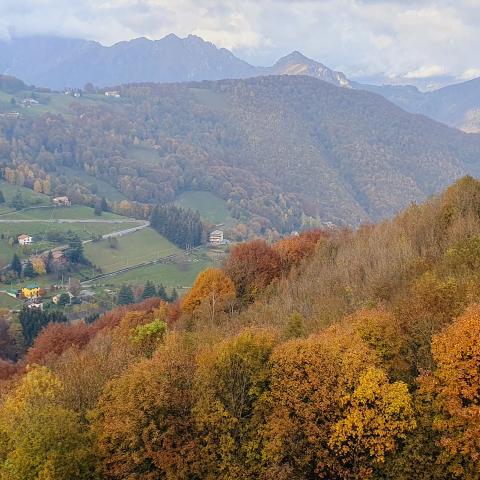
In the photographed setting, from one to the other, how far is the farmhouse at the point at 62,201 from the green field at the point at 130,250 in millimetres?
29899

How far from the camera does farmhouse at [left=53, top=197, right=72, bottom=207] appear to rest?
18112cm

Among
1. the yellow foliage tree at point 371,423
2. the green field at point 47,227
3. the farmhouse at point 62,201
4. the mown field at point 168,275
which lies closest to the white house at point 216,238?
the mown field at point 168,275

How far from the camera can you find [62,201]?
18400 centimetres

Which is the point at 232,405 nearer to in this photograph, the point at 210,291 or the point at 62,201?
the point at 210,291

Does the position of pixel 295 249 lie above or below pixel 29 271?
above

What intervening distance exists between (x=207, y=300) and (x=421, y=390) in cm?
3468

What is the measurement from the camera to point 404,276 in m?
42.4

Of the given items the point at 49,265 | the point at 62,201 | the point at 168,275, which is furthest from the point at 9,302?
the point at 62,201

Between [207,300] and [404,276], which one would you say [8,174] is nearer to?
[207,300]

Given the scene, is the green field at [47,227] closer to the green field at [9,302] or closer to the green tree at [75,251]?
the green tree at [75,251]

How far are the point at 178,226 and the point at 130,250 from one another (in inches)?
1019

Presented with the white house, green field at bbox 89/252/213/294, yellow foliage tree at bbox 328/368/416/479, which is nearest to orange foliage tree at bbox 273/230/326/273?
yellow foliage tree at bbox 328/368/416/479

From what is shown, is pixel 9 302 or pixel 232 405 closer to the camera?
pixel 232 405

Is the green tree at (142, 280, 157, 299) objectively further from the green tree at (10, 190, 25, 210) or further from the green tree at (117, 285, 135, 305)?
the green tree at (10, 190, 25, 210)
